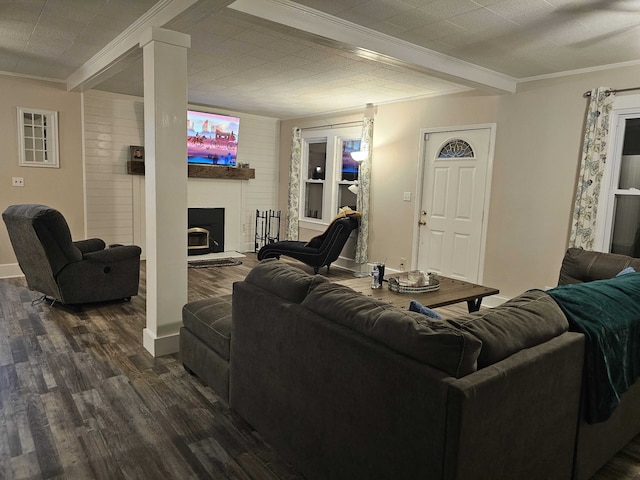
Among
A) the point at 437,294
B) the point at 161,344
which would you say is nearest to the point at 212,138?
the point at 161,344

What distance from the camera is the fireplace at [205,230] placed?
721 centimetres

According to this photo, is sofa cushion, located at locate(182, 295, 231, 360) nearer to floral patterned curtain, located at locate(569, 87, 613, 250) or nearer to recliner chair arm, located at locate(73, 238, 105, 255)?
recliner chair arm, located at locate(73, 238, 105, 255)

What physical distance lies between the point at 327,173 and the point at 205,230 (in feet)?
7.38

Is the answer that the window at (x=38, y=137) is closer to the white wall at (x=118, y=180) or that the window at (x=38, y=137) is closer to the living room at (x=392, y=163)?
the living room at (x=392, y=163)

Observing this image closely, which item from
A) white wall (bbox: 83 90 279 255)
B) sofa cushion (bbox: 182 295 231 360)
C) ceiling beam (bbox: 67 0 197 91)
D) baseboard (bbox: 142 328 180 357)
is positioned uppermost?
ceiling beam (bbox: 67 0 197 91)

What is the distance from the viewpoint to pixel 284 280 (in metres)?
2.08

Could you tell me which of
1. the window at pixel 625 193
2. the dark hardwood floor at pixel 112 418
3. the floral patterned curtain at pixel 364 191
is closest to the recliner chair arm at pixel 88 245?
the dark hardwood floor at pixel 112 418

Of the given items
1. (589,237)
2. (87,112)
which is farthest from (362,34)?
(87,112)

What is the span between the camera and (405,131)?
574cm

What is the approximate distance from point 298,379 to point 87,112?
5.60 metres

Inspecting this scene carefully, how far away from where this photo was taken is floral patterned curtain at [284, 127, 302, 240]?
7.48 m

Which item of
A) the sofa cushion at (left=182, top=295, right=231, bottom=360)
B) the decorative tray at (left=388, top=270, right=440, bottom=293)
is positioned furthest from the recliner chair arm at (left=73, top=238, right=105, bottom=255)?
the decorative tray at (left=388, top=270, right=440, bottom=293)

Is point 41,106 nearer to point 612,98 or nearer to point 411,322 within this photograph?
point 411,322

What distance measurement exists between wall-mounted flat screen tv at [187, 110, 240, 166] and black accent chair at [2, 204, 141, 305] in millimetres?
2894
